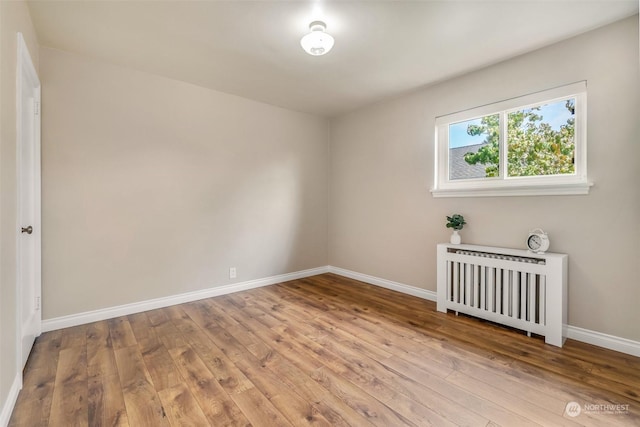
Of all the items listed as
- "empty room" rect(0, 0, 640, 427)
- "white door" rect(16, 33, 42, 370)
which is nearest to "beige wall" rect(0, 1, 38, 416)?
"empty room" rect(0, 0, 640, 427)

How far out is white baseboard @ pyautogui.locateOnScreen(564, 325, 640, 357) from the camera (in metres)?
2.13

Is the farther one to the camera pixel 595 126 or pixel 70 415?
pixel 595 126

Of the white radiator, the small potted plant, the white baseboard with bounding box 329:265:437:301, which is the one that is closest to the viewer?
the white radiator

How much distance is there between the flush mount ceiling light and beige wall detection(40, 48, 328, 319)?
1.72 m

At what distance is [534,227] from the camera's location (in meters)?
2.59

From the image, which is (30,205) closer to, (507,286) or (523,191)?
(507,286)

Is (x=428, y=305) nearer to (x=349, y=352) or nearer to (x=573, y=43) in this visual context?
(x=349, y=352)

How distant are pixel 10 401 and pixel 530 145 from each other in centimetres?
418

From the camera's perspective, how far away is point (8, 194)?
1601 millimetres

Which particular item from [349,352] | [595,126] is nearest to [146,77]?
[349,352]

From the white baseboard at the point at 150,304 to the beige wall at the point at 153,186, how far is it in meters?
0.06

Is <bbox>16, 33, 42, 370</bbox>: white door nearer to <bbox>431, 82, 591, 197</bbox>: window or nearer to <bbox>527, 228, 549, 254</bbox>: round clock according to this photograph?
<bbox>431, 82, 591, 197</bbox>: window

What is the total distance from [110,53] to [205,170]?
1.36m

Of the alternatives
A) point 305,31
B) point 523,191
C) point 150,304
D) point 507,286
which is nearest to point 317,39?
point 305,31
